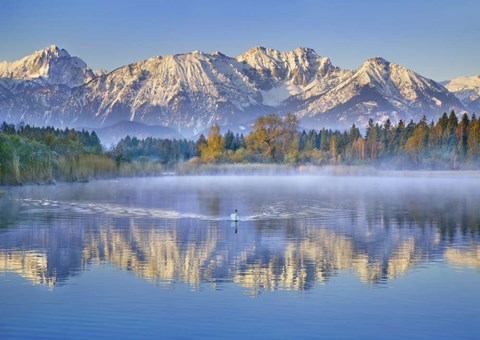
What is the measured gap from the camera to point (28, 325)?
17.7 meters

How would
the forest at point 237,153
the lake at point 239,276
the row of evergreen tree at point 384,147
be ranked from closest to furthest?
the lake at point 239,276 < the forest at point 237,153 < the row of evergreen tree at point 384,147

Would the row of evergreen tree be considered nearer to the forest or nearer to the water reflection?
the forest

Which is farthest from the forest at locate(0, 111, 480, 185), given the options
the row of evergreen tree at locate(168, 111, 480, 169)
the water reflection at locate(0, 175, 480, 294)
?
the water reflection at locate(0, 175, 480, 294)

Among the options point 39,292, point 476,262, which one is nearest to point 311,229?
point 476,262

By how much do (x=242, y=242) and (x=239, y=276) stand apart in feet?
27.5

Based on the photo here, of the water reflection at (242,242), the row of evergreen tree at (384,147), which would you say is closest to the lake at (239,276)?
the water reflection at (242,242)

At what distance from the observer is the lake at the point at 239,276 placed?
17766 millimetres

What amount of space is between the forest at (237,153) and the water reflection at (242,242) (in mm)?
26659

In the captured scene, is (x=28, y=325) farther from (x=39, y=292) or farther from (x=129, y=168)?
(x=129, y=168)

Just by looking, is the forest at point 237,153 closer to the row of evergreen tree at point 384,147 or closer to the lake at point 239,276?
the row of evergreen tree at point 384,147

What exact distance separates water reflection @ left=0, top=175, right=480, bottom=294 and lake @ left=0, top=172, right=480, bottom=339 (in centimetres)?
8

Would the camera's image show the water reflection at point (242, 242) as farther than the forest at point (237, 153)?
No

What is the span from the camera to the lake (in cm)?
1777

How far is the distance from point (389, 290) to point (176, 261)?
28.7ft
